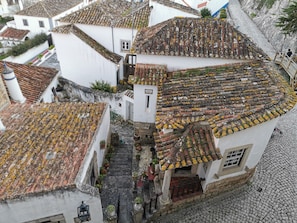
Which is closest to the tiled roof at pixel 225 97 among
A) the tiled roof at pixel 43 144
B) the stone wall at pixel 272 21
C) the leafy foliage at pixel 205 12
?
the tiled roof at pixel 43 144

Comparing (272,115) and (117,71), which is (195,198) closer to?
(272,115)

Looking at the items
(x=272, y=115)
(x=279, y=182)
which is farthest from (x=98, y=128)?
(x=279, y=182)

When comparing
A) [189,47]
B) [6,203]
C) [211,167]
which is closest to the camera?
[6,203]

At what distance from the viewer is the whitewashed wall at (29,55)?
118ft

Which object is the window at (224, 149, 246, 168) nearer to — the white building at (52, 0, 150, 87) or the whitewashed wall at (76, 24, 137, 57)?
the white building at (52, 0, 150, 87)

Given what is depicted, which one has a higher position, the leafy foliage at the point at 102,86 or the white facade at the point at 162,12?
Result: the white facade at the point at 162,12

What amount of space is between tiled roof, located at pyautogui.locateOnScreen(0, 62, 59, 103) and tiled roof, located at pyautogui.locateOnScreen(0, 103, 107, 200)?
10.3 ft

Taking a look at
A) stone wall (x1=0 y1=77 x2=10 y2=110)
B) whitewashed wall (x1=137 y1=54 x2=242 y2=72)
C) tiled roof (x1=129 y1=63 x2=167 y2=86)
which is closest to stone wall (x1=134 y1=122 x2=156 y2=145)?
tiled roof (x1=129 y1=63 x2=167 y2=86)

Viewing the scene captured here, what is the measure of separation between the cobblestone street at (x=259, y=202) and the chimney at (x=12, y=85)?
1199cm

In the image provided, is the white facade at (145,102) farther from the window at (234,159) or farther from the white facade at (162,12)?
the white facade at (162,12)

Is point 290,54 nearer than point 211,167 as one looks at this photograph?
No

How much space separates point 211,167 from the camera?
11242 mm

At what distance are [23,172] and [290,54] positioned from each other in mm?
26374

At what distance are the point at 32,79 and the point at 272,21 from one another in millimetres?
30383
